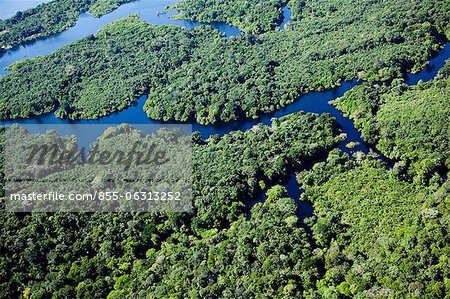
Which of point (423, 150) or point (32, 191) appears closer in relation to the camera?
point (423, 150)

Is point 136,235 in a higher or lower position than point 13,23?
lower

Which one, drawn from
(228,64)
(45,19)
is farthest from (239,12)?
(45,19)

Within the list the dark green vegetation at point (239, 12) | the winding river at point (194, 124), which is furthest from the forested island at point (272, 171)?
the dark green vegetation at point (239, 12)

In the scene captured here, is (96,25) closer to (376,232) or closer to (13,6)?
(13,6)

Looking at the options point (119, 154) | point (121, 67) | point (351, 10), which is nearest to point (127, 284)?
point (119, 154)

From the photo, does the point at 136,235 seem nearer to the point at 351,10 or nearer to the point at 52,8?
the point at 351,10

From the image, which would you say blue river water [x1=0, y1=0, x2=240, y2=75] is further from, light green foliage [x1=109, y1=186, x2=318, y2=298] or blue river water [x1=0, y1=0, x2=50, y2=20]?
light green foliage [x1=109, y1=186, x2=318, y2=298]

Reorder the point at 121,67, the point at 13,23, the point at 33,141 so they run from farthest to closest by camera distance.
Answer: the point at 13,23 → the point at 121,67 → the point at 33,141
